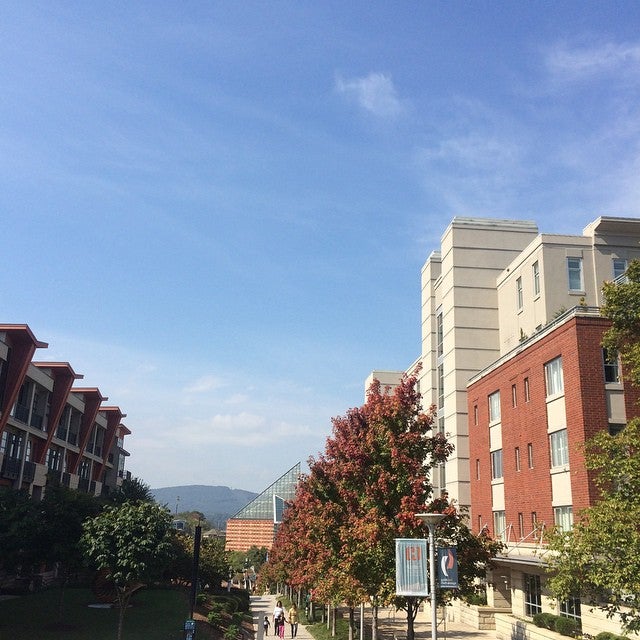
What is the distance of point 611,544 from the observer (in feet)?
49.9

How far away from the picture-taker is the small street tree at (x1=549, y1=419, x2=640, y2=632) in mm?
14930

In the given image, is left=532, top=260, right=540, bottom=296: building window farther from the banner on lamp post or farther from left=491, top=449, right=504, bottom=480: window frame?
the banner on lamp post

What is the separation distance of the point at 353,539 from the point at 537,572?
14775mm

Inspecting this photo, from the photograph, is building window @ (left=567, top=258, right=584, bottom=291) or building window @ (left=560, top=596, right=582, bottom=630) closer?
building window @ (left=560, top=596, right=582, bottom=630)

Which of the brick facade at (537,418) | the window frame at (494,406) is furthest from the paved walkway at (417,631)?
the window frame at (494,406)

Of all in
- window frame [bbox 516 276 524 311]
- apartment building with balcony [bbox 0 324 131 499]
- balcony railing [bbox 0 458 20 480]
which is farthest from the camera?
window frame [bbox 516 276 524 311]

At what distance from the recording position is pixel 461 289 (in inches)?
1869

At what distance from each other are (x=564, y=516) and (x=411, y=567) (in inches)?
634

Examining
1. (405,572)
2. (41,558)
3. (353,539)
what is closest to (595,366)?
(353,539)

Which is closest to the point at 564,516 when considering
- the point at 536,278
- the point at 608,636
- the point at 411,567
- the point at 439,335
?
the point at 608,636

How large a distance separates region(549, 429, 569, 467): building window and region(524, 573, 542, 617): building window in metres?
6.14

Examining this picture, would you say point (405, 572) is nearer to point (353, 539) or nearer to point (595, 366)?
point (353, 539)

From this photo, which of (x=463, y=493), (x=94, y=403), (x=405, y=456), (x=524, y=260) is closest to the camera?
(x=405, y=456)

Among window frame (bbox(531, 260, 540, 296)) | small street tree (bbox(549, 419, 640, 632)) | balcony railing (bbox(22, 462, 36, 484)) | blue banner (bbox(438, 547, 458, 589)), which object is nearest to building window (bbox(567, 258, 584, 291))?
window frame (bbox(531, 260, 540, 296))
